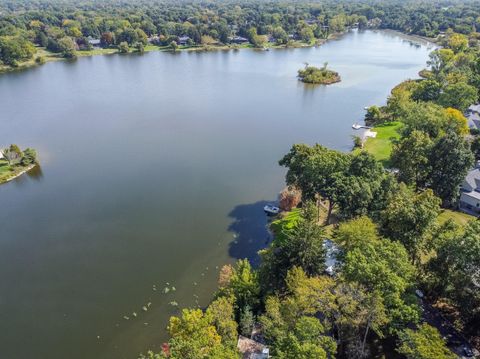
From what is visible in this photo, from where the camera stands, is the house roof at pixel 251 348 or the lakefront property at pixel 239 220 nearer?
the lakefront property at pixel 239 220

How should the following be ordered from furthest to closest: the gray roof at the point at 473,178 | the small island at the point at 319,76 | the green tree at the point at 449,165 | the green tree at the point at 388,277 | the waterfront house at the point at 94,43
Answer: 1. the waterfront house at the point at 94,43
2. the small island at the point at 319,76
3. the gray roof at the point at 473,178
4. the green tree at the point at 449,165
5. the green tree at the point at 388,277

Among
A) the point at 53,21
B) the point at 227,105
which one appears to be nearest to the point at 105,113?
the point at 227,105

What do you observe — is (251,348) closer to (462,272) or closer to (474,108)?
(462,272)

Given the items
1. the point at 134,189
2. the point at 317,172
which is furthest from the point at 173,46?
the point at 317,172

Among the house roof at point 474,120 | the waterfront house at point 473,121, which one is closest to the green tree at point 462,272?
the waterfront house at point 473,121

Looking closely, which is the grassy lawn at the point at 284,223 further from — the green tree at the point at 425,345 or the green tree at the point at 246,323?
the green tree at the point at 425,345

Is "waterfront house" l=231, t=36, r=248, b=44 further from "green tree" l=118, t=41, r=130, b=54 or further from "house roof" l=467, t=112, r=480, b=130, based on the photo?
"house roof" l=467, t=112, r=480, b=130

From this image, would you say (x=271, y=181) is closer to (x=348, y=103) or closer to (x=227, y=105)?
(x=227, y=105)
